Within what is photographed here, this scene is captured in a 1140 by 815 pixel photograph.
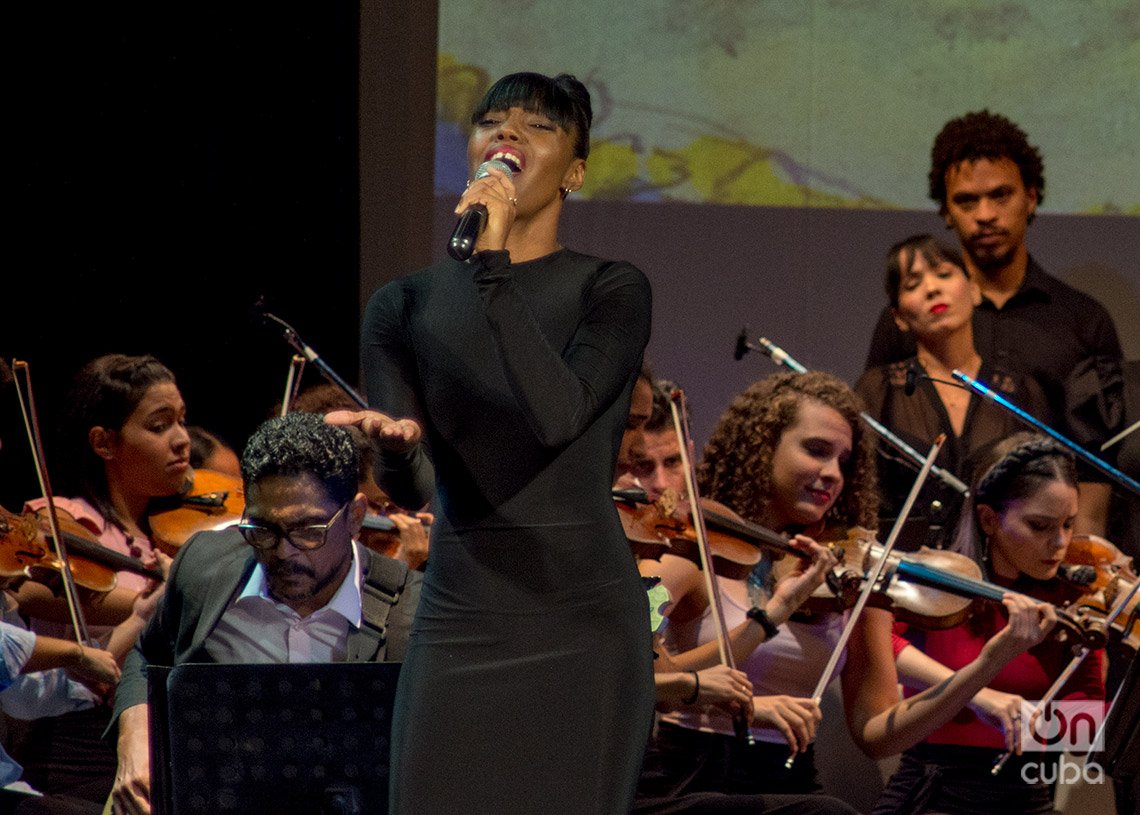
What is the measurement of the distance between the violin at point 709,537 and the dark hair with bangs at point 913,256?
51.2 inches

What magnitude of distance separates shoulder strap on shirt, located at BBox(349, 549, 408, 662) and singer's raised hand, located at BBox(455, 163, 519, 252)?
38.7 inches

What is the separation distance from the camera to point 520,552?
1.58m

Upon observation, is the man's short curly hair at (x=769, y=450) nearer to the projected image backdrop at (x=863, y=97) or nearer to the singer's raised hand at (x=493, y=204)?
the projected image backdrop at (x=863, y=97)

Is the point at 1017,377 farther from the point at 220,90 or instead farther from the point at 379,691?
the point at 379,691

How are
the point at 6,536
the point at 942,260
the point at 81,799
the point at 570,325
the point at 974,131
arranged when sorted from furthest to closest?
the point at 974,131, the point at 942,260, the point at 6,536, the point at 81,799, the point at 570,325

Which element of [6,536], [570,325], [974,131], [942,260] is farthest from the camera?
[974,131]

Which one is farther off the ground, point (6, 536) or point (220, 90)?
point (220, 90)

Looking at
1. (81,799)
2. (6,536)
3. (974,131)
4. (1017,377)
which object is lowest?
(81,799)

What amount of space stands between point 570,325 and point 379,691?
59 cm

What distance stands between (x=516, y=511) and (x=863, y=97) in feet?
12.6

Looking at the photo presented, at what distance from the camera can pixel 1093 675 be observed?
11.1ft

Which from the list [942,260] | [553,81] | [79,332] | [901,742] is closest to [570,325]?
[553,81]

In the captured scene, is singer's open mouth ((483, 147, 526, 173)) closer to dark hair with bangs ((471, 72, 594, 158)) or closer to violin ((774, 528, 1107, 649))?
dark hair with bangs ((471, 72, 594, 158))

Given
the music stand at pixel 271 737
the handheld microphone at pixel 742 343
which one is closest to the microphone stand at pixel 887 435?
the handheld microphone at pixel 742 343
